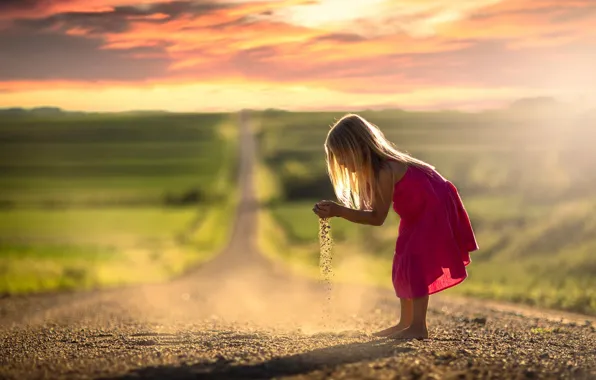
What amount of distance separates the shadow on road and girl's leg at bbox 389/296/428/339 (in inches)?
36.5

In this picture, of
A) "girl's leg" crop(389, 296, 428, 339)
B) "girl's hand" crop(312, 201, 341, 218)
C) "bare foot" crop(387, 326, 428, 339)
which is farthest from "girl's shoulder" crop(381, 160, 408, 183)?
"bare foot" crop(387, 326, 428, 339)

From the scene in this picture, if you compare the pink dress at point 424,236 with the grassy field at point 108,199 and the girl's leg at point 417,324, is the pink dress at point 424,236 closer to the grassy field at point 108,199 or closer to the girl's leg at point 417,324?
the girl's leg at point 417,324

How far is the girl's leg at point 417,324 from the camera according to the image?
7348 millimetres

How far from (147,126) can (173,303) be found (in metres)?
97.3

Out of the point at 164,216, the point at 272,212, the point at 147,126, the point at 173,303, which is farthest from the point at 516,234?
the point at 147,126

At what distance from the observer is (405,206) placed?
24.4 feet

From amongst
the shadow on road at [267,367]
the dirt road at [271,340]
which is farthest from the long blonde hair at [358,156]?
the shadow on road at [267,367]

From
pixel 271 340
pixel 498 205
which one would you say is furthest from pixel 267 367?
pixel 498 205

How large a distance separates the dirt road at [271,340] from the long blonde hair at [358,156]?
1391mm

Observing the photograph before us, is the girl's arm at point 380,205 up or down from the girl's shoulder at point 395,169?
down

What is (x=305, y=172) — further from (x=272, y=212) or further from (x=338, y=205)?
(x=338, y=205)

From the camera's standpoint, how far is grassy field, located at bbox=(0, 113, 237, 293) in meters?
24.6

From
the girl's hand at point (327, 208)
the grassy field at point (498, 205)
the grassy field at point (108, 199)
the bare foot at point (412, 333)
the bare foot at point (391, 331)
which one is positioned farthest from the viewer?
Answer: the grassy field at point (108, 199)

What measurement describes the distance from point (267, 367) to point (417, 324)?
78.8 inches
